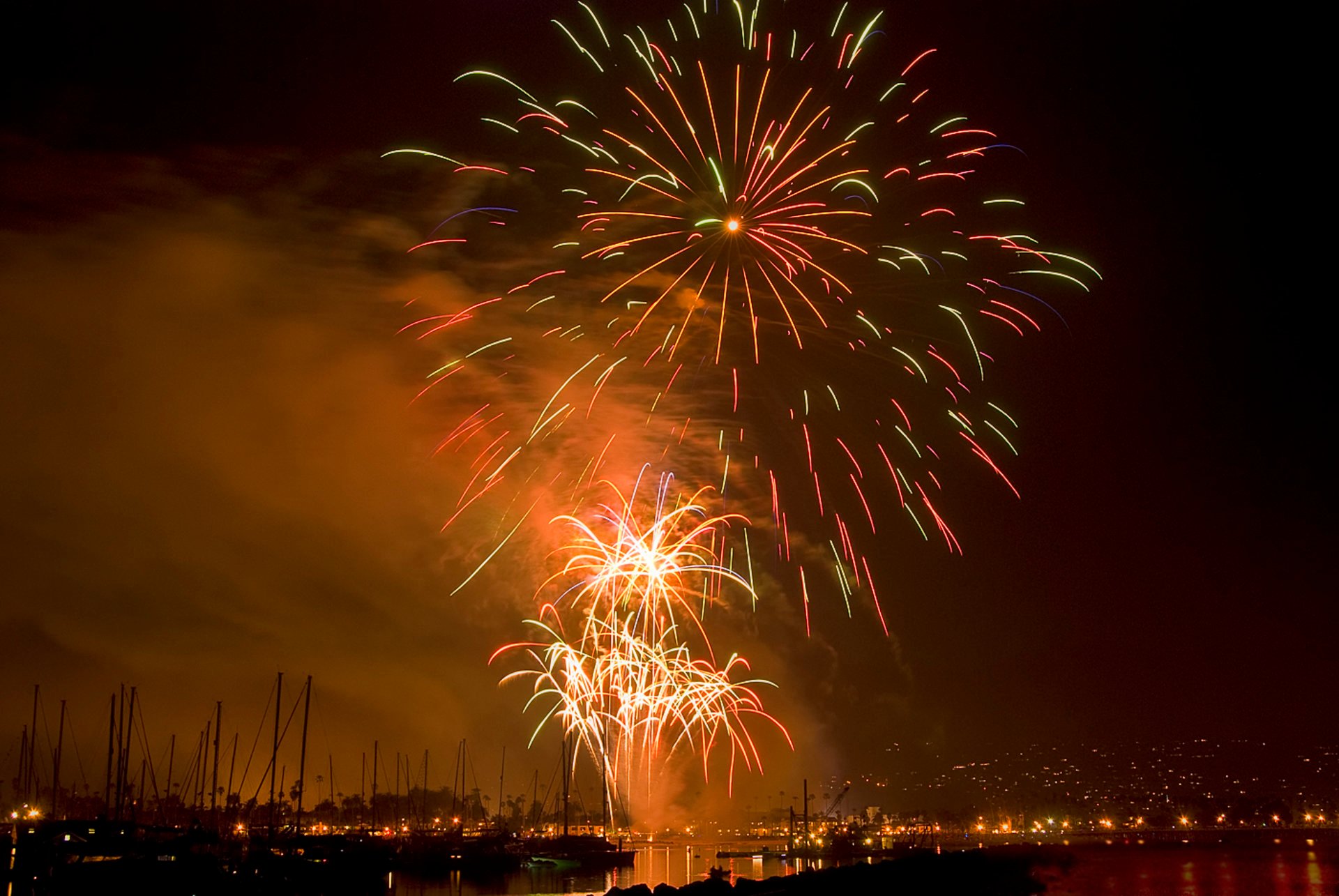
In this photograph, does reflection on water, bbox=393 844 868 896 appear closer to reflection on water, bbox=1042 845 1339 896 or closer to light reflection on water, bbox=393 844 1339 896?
light reflection on water, bbox=393 844 1339 896

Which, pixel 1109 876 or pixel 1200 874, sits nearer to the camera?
pixel 1109 876

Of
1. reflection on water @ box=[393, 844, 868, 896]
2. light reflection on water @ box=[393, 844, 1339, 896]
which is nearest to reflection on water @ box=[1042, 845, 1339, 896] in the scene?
light reflection on water @ box=[393, 844, 1339, 896]

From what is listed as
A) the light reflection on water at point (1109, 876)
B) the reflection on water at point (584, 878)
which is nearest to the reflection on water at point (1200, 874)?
the light reflection on water at point (1109, 876)

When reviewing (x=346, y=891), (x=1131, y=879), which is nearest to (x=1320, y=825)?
(x=1131, y=879)

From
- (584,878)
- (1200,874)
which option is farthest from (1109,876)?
(584,878)

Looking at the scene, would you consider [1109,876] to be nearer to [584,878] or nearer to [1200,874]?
[1200,874]

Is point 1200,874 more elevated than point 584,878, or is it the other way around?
point 584,878

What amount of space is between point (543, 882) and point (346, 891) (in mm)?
14791

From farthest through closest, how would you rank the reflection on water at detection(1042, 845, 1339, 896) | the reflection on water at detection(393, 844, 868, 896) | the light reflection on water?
the reflection on water at detection(1042, 845, 1339, 896)
the light reflection on water
the reflection on water at detection(393, 844, 868, 896)

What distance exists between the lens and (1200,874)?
73.9 m

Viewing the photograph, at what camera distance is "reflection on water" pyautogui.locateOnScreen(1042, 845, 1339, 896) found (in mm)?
57281

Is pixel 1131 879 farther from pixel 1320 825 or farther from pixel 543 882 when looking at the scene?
pixel 1320 825

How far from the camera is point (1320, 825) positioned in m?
194

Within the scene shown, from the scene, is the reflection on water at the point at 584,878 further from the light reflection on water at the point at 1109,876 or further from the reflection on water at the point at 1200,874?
the reflection on water at the point at 1200,874
